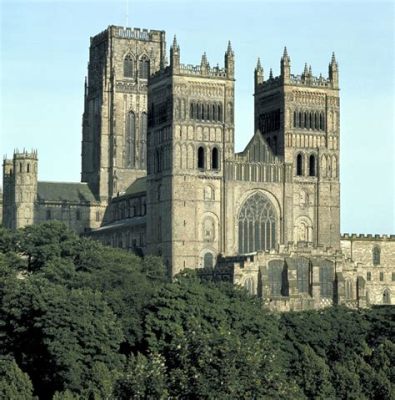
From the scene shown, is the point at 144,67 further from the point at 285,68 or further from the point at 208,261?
the point at 208,261

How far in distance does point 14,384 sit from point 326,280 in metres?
65.5

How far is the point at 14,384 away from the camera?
93.0m

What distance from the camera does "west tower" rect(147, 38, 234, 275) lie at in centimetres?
15938

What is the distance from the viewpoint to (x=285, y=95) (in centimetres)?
16625

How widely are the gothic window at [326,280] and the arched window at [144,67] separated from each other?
170 ft

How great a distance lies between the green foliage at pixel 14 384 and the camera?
298ft

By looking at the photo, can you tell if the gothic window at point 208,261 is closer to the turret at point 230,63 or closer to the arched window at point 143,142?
the turret at point 230,63

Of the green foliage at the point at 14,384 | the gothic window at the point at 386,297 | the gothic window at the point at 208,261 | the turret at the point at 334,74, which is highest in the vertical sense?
the turret at the point at 334,74

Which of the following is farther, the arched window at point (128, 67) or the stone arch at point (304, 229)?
the arched window at point (128, 67)

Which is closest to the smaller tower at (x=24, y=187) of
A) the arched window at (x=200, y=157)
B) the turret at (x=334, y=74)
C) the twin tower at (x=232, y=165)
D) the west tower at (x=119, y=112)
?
the west tower at (x=119, y=112)

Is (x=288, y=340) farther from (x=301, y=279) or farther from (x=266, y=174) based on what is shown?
(x=266, y=174)

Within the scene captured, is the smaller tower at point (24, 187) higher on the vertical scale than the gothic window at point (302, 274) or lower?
higher

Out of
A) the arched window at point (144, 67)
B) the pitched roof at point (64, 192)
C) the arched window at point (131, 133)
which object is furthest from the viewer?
the arched window at point (144, 67)

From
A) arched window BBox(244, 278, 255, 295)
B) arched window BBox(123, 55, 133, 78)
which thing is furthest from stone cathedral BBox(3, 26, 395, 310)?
arched window BBox(123, 55, 133, 78)
